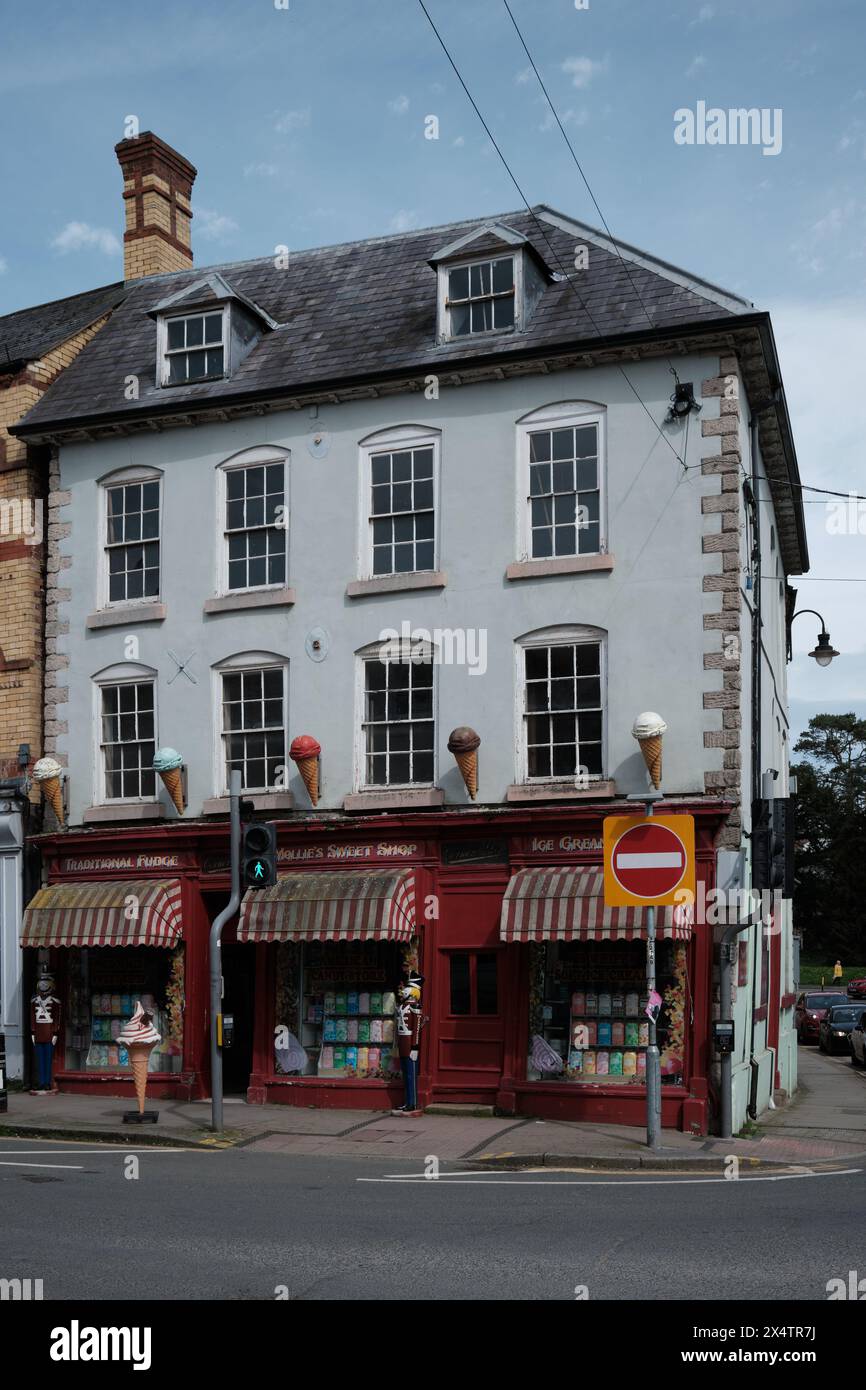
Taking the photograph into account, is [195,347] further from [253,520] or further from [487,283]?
[487,283]

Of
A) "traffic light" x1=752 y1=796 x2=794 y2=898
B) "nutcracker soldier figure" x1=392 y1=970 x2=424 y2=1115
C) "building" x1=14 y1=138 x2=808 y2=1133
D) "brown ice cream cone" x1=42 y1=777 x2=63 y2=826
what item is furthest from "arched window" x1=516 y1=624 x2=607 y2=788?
"brown ice cream cone" x1=42 y1=777 x2=63 y2=826

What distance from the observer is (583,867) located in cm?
1817

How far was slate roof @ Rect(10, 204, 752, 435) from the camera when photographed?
1927 centimetres

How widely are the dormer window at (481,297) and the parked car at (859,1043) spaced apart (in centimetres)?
1878

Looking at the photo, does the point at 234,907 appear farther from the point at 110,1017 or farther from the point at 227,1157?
the point at 110,1017

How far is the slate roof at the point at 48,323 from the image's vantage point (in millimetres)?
23469

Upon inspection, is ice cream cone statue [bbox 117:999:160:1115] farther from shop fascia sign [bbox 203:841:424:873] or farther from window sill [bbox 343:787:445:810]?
window sill [bbox 343:787:445:810]

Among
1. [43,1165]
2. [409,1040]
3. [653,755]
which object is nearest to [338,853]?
[409,1040]

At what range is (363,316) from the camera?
851 inches

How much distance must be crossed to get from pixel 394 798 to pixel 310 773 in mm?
1262

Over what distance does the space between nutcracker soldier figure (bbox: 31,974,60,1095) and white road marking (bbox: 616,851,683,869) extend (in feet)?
29.6

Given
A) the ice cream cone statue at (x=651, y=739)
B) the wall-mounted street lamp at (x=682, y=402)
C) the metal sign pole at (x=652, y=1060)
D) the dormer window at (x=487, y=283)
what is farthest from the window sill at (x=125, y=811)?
the wall-mounted street lamp at (x=682, y=402)
